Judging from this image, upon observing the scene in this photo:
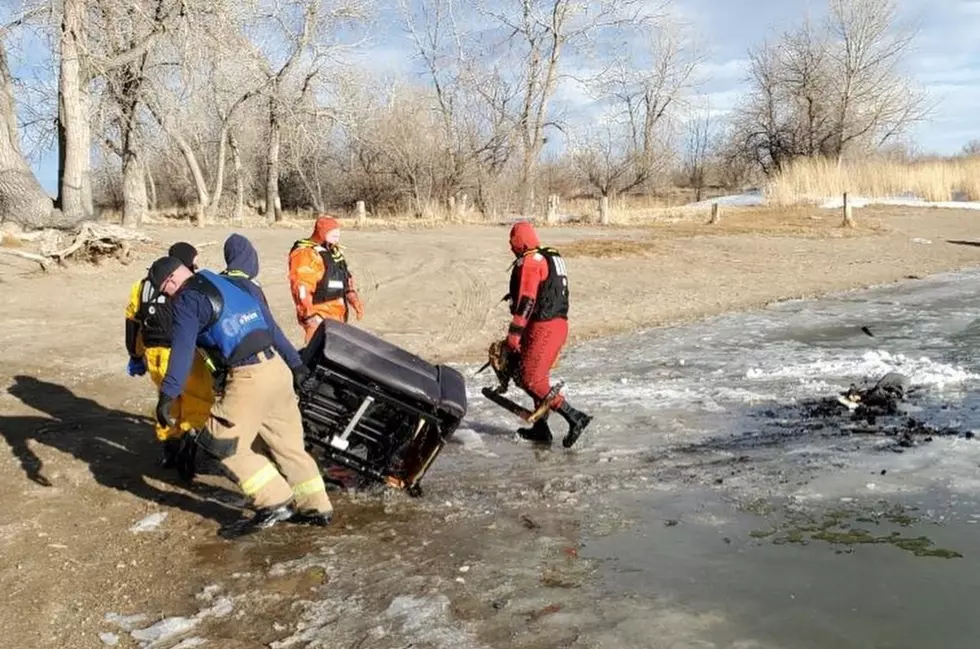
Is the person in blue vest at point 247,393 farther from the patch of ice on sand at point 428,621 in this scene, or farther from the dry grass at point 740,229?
the dry grass at point 740,229

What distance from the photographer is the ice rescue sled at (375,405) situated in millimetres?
5379

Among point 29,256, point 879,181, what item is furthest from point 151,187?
point 29,256

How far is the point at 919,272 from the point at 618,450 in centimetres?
1634

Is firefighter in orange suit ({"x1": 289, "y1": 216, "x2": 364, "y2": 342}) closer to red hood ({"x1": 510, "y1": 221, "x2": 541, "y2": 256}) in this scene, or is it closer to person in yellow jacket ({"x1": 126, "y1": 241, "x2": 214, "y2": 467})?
person in yellow jacket ({"x1": 126, "y1": 241, "x2": 214, "y2": 467})

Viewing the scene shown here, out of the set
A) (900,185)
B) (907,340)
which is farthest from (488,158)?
(907,340)

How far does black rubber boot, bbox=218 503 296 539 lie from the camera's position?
17.7 feet

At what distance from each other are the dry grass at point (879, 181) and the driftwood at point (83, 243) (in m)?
27.3

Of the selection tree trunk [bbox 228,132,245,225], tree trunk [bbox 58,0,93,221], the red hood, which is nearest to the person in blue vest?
the red hood

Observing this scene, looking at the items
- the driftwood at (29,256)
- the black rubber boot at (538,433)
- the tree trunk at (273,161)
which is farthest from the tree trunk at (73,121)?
the tree trunk at (273,161)

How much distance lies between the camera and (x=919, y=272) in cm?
2084

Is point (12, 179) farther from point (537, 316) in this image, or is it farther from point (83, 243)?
point (537, 316)

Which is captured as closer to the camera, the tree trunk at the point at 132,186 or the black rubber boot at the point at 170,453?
the black rubber boot at the point at 170,453

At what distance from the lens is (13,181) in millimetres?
17641

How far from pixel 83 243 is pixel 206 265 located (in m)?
2.28
